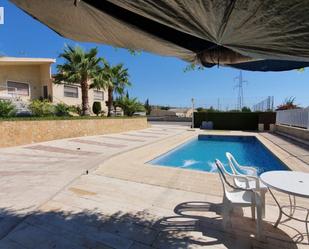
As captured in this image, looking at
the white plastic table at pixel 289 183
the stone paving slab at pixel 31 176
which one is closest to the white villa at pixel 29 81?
the stone paving slab at pixel 31 176

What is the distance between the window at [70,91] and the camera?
21.4m

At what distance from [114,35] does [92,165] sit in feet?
16.7

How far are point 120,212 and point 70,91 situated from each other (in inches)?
782

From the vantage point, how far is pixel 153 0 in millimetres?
1460

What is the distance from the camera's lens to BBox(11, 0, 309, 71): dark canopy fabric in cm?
143

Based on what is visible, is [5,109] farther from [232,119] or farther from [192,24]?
[232,119]

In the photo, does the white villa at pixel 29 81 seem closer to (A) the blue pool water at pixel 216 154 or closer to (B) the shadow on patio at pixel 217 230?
(A) the blue pool water at pixel 216 154

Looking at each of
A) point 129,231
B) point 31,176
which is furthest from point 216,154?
point 129,231

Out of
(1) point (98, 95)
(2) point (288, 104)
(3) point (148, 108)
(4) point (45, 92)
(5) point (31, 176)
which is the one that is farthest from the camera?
(3) point (148, 108)

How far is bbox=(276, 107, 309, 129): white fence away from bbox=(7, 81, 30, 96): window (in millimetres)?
19302

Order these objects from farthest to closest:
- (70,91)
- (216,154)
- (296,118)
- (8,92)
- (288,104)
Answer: (70,91) → (288,104) → (8,92) → (296,118) → (216,154)

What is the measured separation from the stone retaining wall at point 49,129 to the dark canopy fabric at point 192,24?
974cm

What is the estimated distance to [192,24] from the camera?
5.71 ft

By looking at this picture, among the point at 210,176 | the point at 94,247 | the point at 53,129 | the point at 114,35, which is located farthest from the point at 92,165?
the point at 53,129
